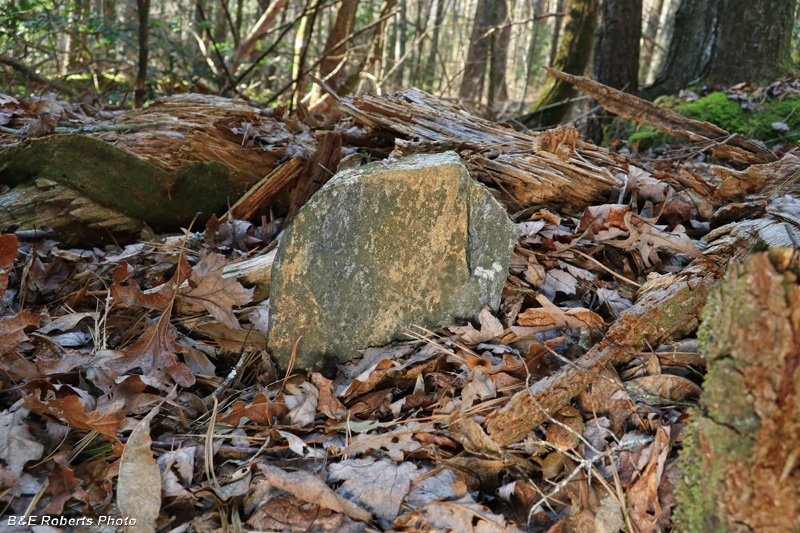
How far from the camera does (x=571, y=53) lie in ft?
21.4

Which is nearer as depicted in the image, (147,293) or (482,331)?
(482,331)

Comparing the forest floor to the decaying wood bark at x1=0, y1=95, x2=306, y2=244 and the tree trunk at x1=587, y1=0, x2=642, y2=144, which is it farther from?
the tree trunk at x1=587, y1=0, x2=642, y2=144

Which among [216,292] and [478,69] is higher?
[478,69]

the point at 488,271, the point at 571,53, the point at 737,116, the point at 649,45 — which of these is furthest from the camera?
the point at 649,45

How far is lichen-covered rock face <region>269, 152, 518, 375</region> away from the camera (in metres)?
2.05

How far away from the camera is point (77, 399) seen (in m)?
1.68

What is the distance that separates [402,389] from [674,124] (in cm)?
249

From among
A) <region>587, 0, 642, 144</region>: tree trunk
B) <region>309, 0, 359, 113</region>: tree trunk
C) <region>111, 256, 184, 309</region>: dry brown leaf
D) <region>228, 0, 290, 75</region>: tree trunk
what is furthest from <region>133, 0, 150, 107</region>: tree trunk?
<region>587, 0, 642, 144</region>: tree trunk

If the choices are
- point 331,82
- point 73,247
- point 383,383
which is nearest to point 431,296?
Answer: point 383,383

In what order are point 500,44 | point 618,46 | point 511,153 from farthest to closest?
point 500,44, point 618,46, point 511,153

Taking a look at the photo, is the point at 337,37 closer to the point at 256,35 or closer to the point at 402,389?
the point at 256,35

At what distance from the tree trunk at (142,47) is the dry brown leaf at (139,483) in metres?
5.07

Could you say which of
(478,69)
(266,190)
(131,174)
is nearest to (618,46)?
(266,190)

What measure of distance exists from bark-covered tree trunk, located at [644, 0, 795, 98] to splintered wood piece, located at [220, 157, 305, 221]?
4672 mm
